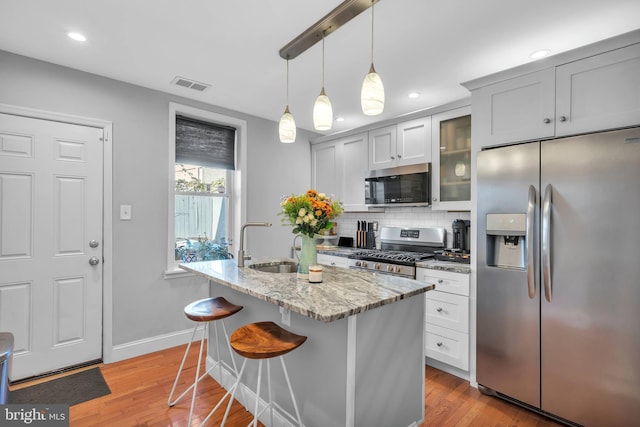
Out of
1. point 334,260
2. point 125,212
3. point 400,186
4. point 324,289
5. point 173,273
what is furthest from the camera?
point 334,260

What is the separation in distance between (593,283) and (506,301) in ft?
1.70

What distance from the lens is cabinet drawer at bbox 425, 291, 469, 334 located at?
104 inches

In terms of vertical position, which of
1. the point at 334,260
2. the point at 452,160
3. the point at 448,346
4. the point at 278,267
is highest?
the point at 452,160

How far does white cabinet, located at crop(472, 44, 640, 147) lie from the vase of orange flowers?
4.58 ft

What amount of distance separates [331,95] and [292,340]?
2387mm

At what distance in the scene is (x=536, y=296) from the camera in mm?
2152

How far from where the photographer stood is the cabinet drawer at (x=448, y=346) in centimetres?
264

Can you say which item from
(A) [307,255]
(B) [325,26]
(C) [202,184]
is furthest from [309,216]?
(C) [202,184]

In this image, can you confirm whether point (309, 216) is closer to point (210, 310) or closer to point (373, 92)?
point (373, 92)

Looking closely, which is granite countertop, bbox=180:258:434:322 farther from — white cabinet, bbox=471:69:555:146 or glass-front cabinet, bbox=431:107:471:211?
glass-front cabinet, bbox=431:107:471:211

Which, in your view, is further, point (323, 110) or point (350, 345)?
point (323, 110)

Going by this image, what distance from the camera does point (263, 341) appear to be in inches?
64.1

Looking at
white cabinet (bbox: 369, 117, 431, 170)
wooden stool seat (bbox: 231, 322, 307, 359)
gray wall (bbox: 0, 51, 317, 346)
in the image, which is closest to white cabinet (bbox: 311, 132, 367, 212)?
white cabinet (bbox: 369, 117, 431, 170)

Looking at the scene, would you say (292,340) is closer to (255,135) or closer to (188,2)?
(188,2)
